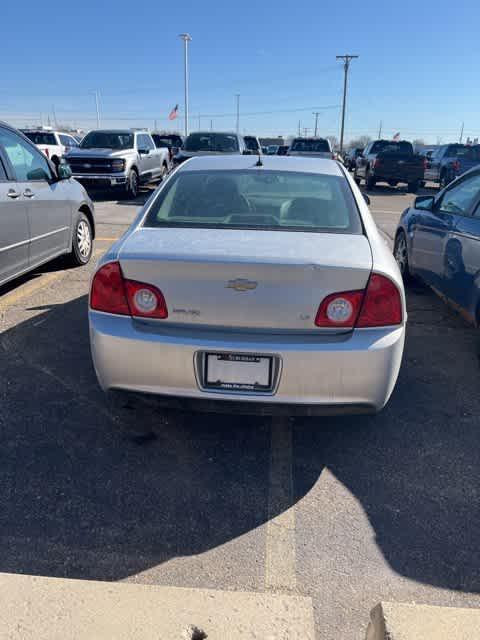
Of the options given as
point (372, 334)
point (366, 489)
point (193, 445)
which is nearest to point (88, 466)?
point (193, 445)

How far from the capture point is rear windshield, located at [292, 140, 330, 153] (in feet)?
63.8

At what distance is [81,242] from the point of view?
6965 mm

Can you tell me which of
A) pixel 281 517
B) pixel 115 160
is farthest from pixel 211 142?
pixel 281 517

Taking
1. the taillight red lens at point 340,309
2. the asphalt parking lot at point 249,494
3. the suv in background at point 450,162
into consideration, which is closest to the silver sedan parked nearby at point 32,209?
the asphalt parking lot at point 249,494

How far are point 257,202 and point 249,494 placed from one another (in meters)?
1.85

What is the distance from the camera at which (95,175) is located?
14.2 meters

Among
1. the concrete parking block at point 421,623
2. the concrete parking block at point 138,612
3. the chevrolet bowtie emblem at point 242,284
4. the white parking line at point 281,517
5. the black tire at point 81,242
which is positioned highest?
the chevrolet bowtie emblem at point 242,284

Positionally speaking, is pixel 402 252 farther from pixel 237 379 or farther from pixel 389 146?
pixel 389 146

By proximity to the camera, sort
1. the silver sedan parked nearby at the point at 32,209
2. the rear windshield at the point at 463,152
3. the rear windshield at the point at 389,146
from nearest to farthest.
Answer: the silver sedan parked nearby at the point at 32,209
the rear windshield at the point at 463,152
the rear windshield at the point at 389,146

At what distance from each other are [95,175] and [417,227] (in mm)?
10727

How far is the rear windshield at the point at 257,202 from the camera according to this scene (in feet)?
10.5

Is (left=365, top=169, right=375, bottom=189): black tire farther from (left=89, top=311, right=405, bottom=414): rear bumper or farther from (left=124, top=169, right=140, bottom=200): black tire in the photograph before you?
(left=89, top=311, right=405, bottom=414): rear bumper

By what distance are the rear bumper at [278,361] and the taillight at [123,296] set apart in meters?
0.06

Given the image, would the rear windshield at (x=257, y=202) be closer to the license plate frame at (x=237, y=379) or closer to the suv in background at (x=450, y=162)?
the license plate frame at (x=237, y=379)
